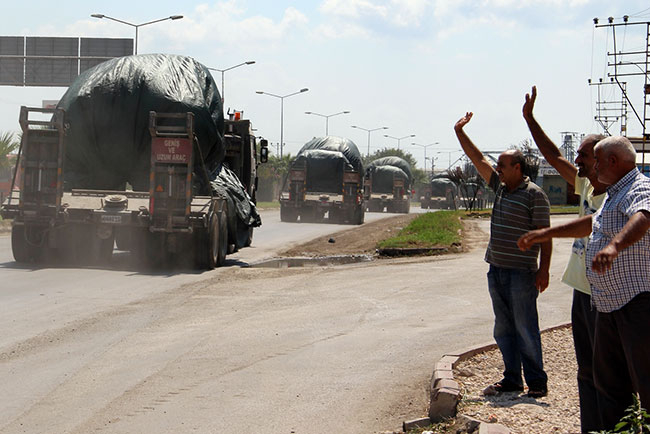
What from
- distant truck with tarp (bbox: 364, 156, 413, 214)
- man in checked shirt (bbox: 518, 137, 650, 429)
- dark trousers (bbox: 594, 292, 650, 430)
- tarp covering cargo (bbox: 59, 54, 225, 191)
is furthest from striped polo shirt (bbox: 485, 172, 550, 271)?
distant truck with tarp (bbox: 364, 156, 413, 214)

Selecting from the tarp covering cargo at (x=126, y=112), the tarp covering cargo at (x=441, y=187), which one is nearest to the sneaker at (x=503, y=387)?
the tarp covering cargo at (x=126, y=112)

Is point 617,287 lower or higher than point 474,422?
higher

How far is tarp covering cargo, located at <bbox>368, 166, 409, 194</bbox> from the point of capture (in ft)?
185

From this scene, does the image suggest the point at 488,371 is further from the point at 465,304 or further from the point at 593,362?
the point at 465,304

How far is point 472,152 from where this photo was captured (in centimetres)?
731

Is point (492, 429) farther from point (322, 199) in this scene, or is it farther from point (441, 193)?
point (441, 193)

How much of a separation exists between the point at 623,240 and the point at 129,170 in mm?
14190

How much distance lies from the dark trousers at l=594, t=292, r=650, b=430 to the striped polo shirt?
1.80 metres

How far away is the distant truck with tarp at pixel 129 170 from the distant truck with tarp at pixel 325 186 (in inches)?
767

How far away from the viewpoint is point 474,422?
5.62 m

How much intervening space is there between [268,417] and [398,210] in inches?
1986

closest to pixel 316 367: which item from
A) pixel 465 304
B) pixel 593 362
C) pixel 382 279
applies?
pixel 593 362

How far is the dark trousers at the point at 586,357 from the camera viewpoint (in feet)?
17.3

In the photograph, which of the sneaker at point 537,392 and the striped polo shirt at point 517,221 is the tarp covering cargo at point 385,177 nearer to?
the striped polo shirt at point 517,221
